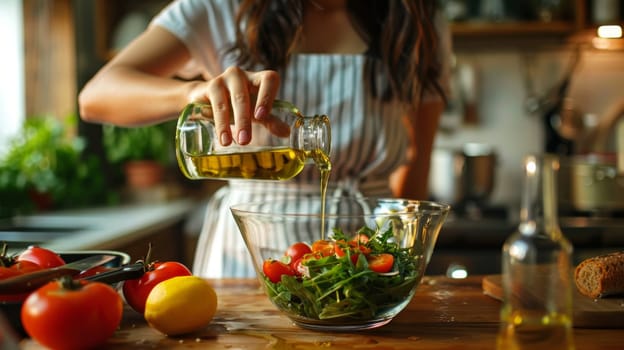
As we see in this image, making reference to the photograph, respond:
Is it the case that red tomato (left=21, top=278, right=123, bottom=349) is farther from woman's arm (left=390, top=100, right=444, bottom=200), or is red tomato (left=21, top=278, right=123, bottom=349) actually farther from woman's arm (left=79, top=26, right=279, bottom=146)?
woman's arm (left=390, top=100, right=444, bottom=200)

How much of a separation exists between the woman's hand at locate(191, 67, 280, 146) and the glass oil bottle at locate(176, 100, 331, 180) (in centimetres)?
5

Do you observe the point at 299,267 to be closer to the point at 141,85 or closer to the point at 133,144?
the point at 141,85

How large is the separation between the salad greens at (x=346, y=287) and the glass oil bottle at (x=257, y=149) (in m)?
0.19

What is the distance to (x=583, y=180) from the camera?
108 inches

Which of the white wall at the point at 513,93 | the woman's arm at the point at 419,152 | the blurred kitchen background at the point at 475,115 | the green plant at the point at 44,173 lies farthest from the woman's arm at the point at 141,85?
the white wall at the point at 513,93

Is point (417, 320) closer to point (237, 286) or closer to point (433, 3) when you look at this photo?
point (237, 286)

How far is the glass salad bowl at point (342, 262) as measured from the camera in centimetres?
89

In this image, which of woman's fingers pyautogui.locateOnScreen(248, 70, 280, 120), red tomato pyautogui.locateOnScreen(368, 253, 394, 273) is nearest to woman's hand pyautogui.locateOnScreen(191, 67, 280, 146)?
woman's fingers pyautogui.locateOnScreen(248, 70, 280, 120)

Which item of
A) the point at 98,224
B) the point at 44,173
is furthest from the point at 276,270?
the point at 44,173

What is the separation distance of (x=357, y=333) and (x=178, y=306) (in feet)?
0.74

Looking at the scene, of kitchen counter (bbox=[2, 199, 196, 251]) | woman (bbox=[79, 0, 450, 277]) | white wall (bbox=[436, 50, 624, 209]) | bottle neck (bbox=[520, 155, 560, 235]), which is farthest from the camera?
white wall (bbox=[436, 50, 624, 209])

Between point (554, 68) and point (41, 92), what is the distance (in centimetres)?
218

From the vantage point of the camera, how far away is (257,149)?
1.08 m

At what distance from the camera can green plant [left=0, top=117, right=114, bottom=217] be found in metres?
2.37
